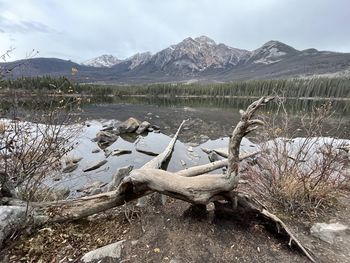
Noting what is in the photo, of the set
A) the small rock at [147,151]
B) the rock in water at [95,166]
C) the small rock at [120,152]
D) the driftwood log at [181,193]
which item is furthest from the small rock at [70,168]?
the driftwood log at [181,193]

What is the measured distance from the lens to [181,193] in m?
4.34

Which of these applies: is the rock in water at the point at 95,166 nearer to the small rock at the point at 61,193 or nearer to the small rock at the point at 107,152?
the small rock at the point at 107,152

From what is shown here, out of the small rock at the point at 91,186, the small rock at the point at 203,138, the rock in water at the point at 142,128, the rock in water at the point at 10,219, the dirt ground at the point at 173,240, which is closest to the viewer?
the rock in water at the point at 10,219

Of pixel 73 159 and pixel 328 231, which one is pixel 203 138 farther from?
pixel 328 231

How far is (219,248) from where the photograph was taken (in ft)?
13.5

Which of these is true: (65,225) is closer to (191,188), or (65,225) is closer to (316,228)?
(191,188)

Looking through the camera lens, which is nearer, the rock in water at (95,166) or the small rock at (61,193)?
the small rock at (61,193)

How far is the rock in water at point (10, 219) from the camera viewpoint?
3879 millimetres

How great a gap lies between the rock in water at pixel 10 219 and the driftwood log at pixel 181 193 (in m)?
0.29

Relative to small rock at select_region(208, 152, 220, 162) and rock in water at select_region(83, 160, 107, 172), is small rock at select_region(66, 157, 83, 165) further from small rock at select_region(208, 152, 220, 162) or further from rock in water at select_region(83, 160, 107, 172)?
small rock at select_region(208, 152, 220, 162)

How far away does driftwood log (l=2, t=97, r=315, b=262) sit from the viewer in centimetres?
423

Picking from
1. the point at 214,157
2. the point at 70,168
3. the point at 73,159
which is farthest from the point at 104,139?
the point at 214,157

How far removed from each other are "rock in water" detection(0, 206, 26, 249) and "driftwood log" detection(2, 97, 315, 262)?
0.95 ft

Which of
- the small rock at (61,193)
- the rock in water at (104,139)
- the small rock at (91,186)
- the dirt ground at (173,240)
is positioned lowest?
the rock in water at (104,139)
